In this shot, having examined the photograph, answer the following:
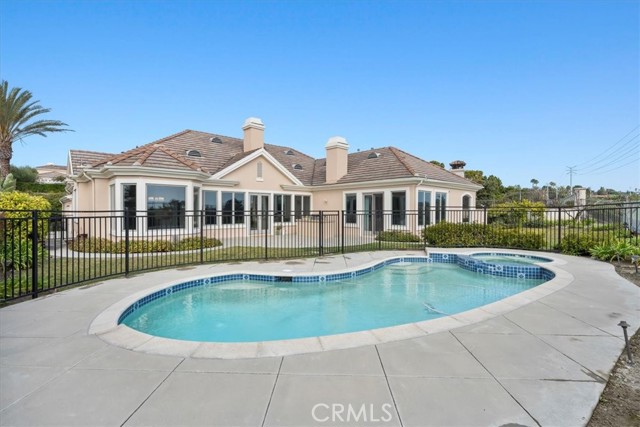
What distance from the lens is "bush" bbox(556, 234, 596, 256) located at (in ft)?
33.4

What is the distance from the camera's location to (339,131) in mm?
21594

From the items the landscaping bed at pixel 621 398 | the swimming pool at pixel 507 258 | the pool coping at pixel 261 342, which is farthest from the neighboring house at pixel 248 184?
the landscaping bed at pixel 621 398

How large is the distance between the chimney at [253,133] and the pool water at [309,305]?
13.8m

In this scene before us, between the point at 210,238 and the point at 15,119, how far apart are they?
646 inches

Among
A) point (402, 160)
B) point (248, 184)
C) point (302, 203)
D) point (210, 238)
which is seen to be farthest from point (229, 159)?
point (402, 160)

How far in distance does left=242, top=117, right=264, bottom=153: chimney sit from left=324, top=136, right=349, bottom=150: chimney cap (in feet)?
14.5

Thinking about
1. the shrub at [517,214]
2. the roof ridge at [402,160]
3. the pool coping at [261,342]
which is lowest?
the pool coping at [261,342]

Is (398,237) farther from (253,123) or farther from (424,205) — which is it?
(253,123)

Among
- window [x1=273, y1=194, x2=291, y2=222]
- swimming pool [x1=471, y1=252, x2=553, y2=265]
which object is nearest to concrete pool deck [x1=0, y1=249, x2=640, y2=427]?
swimming pool [x1=471, y1=252, x2=553, y2=265]

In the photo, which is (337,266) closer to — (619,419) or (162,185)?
(619,419)

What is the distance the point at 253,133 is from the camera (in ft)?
65.9

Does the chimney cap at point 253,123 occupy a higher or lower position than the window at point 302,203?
higher

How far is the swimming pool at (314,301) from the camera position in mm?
5301

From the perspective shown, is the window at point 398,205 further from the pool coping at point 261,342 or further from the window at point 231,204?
the pool coping at point 261,342
